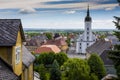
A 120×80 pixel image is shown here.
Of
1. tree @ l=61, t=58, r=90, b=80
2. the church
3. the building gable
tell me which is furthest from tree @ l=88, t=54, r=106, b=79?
the church

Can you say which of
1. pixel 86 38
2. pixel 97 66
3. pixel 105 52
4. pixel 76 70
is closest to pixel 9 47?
pixel 76 70

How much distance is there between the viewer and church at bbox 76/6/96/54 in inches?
5276

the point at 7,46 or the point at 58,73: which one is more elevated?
the point at 7,46

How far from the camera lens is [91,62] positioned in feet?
207

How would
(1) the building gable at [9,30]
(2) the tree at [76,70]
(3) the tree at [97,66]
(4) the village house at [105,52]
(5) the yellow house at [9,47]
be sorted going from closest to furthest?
(5) the yellow house at [9,47], (1) the building gable at [9,30], (2) the tree at [76,70], (3) the tree at [97,66], (4) the village house at [105,52]

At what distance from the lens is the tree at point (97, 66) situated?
2396 inches

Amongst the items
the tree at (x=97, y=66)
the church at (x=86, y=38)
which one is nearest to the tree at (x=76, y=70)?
the tree at (x=97, y=66)

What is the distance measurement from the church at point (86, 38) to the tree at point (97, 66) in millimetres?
70139

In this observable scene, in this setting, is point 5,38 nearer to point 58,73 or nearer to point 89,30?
point 58,73

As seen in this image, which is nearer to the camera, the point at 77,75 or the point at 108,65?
the point at 77,75

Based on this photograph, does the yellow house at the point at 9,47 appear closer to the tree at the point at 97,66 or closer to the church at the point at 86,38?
the tree at the point at 97,66

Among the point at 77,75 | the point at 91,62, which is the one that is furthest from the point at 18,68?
the point at 91,62

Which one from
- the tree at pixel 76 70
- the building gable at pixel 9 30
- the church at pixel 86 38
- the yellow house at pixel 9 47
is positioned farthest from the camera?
the church at pixel 86 38

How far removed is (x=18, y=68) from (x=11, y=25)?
224 centimetres
